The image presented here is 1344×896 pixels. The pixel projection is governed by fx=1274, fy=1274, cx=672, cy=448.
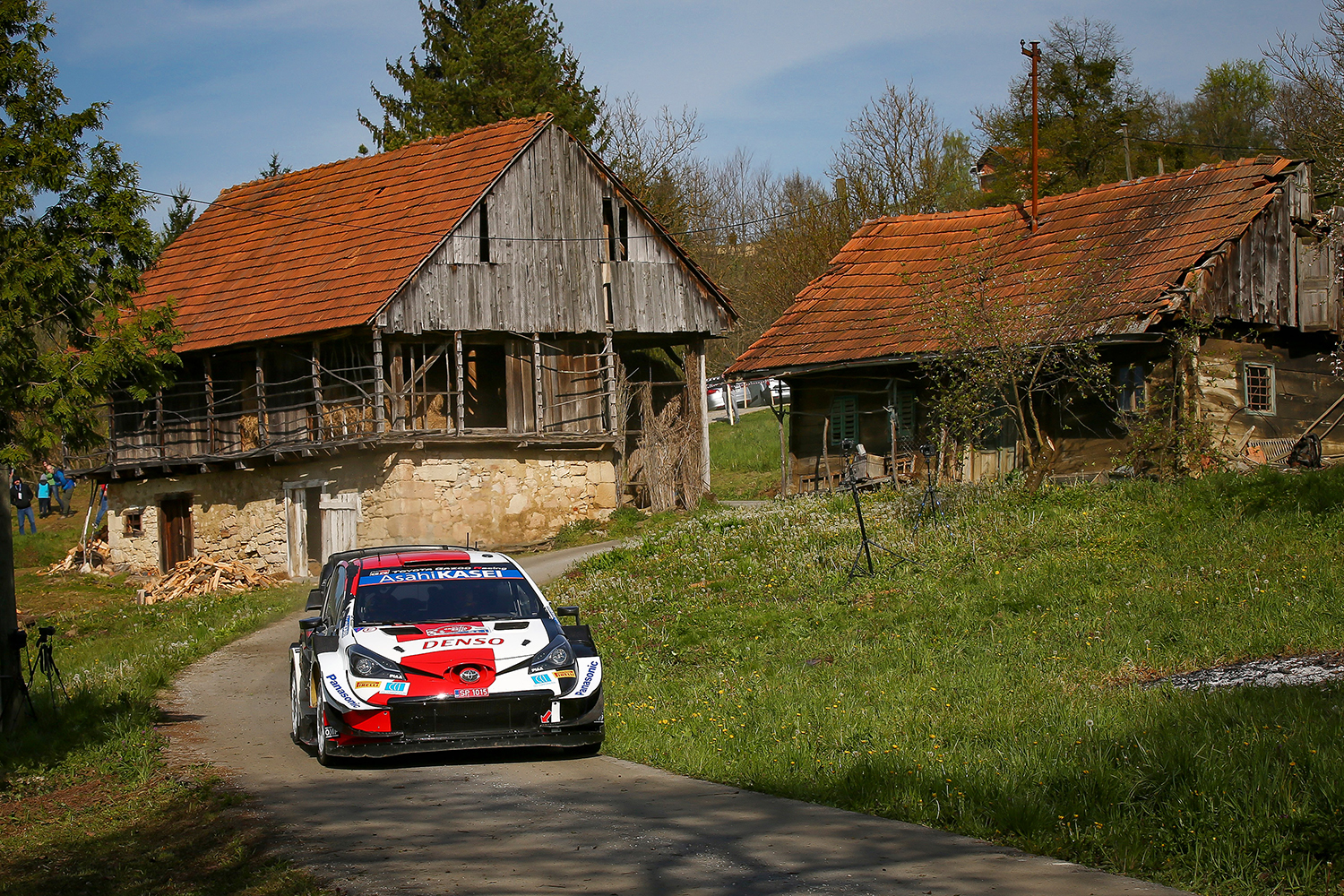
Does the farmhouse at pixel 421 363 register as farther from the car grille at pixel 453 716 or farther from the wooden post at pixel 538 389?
the car grille at pixel 453 716

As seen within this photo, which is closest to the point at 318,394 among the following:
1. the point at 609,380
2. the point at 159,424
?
the point at 159,424

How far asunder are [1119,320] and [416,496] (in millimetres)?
14980

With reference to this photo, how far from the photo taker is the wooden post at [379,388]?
2769cm

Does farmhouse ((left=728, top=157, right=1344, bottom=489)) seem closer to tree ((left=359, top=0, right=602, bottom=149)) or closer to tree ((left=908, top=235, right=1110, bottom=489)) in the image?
tree ((left=908, top=235, right=1110, bottom=489))

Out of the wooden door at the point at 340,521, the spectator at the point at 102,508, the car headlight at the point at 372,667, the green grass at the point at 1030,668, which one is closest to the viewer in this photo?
the green grass at the point at 1030,668

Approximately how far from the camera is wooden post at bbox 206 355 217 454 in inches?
1248

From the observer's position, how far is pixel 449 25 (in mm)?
46219

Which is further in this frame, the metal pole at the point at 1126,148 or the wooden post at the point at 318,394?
the metal pole at the point at 1126,148

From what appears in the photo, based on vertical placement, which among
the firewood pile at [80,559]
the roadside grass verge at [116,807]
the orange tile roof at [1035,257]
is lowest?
the firewood pile at [80,559]

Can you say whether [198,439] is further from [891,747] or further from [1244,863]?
[1244,863]

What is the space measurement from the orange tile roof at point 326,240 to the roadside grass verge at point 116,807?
1310 centimetres

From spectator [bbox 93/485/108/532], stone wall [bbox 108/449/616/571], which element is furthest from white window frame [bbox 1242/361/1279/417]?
spectator [bbox 93/485/108/532]

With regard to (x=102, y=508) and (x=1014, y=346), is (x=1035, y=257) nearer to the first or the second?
(x=1014, y=346)

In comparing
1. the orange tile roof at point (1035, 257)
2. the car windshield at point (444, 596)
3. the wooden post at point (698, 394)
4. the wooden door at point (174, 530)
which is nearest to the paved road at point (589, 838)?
the car windshield at point (444, 596)
